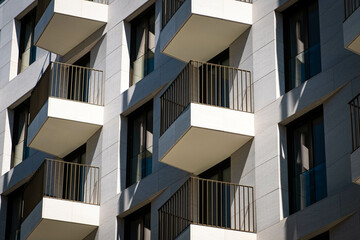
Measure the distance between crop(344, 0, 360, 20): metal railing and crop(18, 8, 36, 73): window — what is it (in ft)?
58.7

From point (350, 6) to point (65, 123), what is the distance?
12.0m

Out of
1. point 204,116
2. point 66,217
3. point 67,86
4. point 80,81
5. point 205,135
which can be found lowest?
point 66,217

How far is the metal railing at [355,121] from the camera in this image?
871 inches

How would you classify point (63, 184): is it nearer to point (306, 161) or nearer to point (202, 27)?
point (202, 27)

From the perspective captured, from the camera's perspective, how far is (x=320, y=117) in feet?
80.4

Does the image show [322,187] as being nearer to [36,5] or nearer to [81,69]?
[81,69]

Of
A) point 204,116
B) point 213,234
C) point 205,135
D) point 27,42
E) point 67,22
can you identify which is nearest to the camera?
point 213,234

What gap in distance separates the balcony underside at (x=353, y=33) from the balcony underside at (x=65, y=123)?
11827 millimetres

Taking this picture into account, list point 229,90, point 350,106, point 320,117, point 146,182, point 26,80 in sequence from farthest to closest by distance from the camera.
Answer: point 26,80, point 146,182, point 229,90, point 320,117, point 350,106

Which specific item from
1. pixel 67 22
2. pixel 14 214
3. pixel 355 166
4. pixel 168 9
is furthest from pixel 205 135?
pixel 14 214

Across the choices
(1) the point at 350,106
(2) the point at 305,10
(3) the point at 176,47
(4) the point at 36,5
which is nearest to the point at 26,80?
(4) the point at 36,5

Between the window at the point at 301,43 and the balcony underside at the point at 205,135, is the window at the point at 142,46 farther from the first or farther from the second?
the window at the point at 301,43

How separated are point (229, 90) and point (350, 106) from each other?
5300 mm

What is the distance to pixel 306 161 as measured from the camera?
24.6 m
